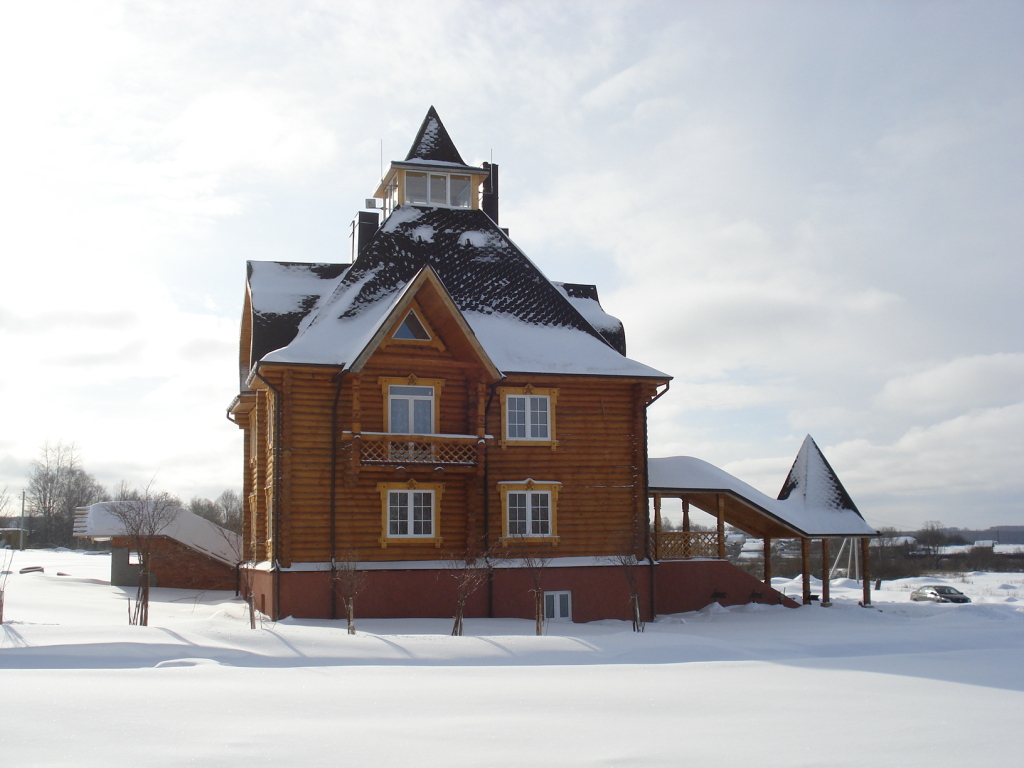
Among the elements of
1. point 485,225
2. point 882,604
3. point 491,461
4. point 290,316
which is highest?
point 485,225

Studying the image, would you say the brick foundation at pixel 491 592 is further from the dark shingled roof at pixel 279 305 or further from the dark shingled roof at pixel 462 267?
the dark shingled roof at pixel 462 267

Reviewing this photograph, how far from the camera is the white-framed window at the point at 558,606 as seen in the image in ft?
79.1

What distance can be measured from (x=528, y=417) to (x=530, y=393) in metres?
0.61

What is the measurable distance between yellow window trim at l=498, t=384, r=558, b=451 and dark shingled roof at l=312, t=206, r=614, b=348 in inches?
98.3

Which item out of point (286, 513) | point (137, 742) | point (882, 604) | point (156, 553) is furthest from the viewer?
point (156, 553)

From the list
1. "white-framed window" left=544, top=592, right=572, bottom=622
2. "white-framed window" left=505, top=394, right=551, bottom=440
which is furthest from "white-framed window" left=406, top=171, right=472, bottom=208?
"white-framed window" left=544, top=592, right=572, bottom=622

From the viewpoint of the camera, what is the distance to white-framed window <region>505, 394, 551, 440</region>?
24812 millimetres

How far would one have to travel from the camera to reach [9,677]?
1175 centimetres

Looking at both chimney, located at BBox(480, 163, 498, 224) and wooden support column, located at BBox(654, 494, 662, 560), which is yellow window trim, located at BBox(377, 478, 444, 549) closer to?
wooden support column, located at BBox(654, 494, 662, 560)

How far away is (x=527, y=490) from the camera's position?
79.8 feet

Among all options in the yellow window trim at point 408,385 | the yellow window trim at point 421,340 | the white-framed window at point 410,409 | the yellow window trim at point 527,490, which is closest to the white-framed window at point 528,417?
the yellow window trim at point 527,490

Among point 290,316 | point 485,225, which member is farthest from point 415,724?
point 485,225

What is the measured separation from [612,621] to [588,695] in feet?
40.6

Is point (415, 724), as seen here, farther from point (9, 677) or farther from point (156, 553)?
point (156, 553)
